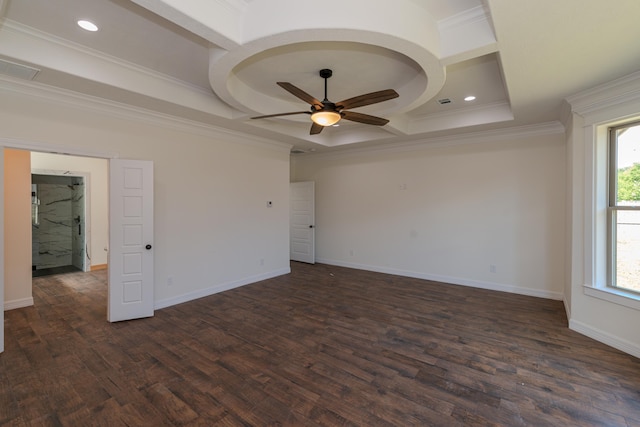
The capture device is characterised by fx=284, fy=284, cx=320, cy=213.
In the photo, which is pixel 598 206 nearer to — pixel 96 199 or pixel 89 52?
pixel 89 52

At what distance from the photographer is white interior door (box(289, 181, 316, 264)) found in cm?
724

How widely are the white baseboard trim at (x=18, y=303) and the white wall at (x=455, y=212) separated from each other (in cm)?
542

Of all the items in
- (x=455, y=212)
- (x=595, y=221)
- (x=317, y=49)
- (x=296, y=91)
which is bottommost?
(x=595, y=221)

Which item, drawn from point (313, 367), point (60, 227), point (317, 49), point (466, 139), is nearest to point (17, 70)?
point (317, 49)

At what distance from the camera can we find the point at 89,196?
22.1 ft

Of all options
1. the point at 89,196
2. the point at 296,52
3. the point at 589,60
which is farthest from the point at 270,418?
the point at 89,196

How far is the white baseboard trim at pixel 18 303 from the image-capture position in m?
4.07

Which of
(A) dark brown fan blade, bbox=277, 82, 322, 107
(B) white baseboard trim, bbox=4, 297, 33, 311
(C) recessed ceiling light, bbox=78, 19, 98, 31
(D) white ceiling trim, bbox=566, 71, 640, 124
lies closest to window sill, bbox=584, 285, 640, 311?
(D) white ceiling trim, bbox=566, 71, 640, 124

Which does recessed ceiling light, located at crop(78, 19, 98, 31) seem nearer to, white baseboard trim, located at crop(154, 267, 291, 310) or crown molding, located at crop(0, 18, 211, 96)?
crown molding, located at crop(0, 18, 211, 96)

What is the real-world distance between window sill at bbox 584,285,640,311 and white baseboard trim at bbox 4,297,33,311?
7.54 metres

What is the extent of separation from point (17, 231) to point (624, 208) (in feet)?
25.9

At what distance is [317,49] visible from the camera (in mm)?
2869

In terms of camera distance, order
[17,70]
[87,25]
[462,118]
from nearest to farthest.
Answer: [87,25] < [17,70] < [462,118]

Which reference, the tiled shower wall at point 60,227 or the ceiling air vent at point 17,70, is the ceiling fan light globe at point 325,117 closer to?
the ceiling air vent at point 17,70
